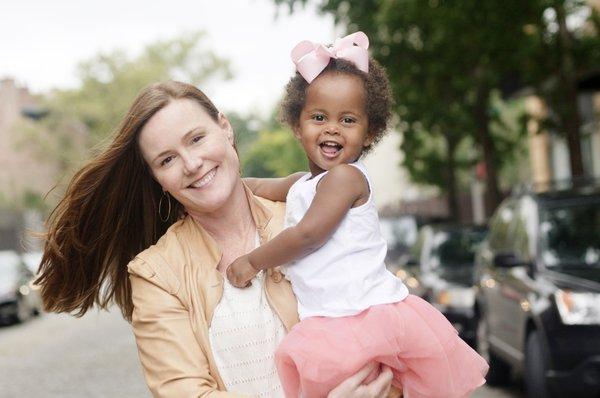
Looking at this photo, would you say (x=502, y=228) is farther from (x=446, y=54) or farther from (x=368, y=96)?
(x=446, y=54)

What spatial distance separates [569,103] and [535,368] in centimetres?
739

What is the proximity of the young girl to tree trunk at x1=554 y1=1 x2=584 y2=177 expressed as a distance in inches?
481

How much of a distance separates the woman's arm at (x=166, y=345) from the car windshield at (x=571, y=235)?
6.45 meters

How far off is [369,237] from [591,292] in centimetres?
544

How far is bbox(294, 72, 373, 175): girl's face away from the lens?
3150 millimetres

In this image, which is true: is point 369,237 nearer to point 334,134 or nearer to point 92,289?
point 334,134

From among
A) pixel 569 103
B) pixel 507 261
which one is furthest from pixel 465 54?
pixel 507 261

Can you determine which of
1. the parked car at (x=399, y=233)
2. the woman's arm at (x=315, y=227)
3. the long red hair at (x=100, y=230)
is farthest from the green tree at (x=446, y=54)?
the woman's arm at (x=315, y=227)

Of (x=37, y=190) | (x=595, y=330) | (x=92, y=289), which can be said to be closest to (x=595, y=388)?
(x=595, y=330)

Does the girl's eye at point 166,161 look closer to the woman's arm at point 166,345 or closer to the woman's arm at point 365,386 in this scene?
the woman's arm at point 166,345

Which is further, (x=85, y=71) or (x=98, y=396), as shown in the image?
(x=85, y=71)

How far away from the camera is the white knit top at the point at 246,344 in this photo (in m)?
3.01

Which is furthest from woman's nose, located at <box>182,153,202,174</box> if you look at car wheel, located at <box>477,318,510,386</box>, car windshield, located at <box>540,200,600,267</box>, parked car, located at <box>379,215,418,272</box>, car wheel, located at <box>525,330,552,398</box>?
parked car, located at <box>379,215,418,272</box>

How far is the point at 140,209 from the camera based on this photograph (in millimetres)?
3533
